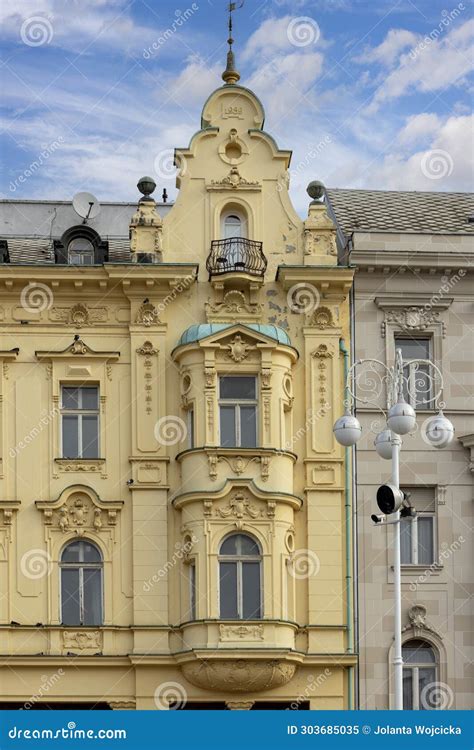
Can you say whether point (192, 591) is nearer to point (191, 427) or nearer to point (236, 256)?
point (191, 427)

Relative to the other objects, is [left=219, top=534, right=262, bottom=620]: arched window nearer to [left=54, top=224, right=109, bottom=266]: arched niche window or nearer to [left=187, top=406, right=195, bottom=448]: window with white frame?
[left=187, top=406, right=195, bottom=448]: window with white frame

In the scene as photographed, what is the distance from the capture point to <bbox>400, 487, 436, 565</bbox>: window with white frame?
1704 inches

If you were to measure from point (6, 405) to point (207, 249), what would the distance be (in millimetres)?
6326

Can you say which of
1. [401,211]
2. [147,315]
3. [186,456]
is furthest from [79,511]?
[401,211]

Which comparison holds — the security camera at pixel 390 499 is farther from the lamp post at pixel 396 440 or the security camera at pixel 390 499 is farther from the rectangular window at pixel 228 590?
the rectangular window at pixel 228 590

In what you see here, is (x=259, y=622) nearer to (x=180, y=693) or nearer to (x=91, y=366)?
(x=180, y=693)

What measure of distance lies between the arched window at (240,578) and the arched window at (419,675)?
3.93 meters

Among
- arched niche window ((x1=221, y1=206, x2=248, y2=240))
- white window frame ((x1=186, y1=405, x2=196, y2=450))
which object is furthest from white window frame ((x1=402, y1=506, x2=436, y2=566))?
arched niche window ((x1=221, y1=206, x2=248, y2=240))

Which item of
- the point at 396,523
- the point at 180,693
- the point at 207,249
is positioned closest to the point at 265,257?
the point at 207,249

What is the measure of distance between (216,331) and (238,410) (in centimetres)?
198

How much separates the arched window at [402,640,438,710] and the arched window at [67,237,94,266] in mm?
12367

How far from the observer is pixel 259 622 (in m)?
41.0

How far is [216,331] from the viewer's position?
42469mm

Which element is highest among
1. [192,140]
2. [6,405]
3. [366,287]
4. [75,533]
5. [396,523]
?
[192,140]
